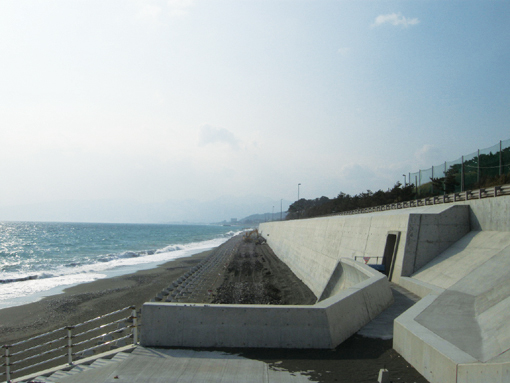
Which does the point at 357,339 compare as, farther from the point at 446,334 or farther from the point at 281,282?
the point at 281,282

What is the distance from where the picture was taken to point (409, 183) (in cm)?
4953

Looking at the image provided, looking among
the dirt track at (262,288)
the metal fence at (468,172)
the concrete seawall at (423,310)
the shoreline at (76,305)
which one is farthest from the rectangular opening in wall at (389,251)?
the metal fence at (468,172)

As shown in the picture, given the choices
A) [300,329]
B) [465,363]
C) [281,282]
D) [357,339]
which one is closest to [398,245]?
[357,339]

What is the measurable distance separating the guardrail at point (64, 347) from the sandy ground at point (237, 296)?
226cm

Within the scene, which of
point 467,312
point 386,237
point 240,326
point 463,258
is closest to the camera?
point 240,326

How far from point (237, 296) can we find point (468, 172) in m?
29.4

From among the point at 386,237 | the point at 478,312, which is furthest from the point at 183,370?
the point at 386,237

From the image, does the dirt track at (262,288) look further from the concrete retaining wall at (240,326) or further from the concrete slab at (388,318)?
the concrete retaining wall at (240,326)

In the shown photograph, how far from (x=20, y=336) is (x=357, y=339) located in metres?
15.7

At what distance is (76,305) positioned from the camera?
74.5 feet

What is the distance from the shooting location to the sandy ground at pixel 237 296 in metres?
6.58

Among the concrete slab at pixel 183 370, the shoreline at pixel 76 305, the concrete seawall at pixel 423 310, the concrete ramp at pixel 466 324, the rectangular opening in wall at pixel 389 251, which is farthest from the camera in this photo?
the shoreline at pixel 76 305

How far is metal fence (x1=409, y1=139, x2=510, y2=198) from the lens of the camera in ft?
108

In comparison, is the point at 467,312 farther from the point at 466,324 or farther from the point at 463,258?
the point at 463,258
